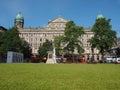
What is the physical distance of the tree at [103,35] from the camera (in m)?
70.9

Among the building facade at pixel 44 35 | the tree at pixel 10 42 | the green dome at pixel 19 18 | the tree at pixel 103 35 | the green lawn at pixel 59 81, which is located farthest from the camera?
the green dome at pixel 19 18

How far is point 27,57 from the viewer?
103 m

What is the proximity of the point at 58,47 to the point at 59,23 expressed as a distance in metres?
49.5

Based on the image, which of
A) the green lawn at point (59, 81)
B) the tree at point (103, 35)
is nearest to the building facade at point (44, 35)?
the tree at point (103, 35)

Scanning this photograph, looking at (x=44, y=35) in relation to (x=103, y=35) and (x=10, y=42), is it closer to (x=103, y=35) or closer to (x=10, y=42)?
(x=10, y=42)

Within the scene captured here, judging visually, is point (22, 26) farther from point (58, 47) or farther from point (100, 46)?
point (100, 46)

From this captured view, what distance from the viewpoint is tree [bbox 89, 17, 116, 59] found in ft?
233

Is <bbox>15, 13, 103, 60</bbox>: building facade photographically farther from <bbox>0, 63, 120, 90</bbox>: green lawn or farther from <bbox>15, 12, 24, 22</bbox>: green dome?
<bbox>0, 63, 120, 90</bbox>: green lawn

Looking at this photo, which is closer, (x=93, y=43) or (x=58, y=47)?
(x=93, y=43)

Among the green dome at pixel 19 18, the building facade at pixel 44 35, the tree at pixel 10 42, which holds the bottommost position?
the tree at pixel 10 42

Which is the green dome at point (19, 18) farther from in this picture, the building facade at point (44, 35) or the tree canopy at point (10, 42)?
the tree canopy at point (10, 42)

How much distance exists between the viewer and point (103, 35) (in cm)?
7181

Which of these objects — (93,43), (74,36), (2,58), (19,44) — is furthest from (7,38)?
(93,43)

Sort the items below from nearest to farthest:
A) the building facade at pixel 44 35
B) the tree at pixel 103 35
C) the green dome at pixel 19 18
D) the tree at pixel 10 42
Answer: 1. the tree at pixel 103 35
2. the tree at pixel 10 42
3. the building facade at pixel 44 35
4. the green dome at pixel 19 18
